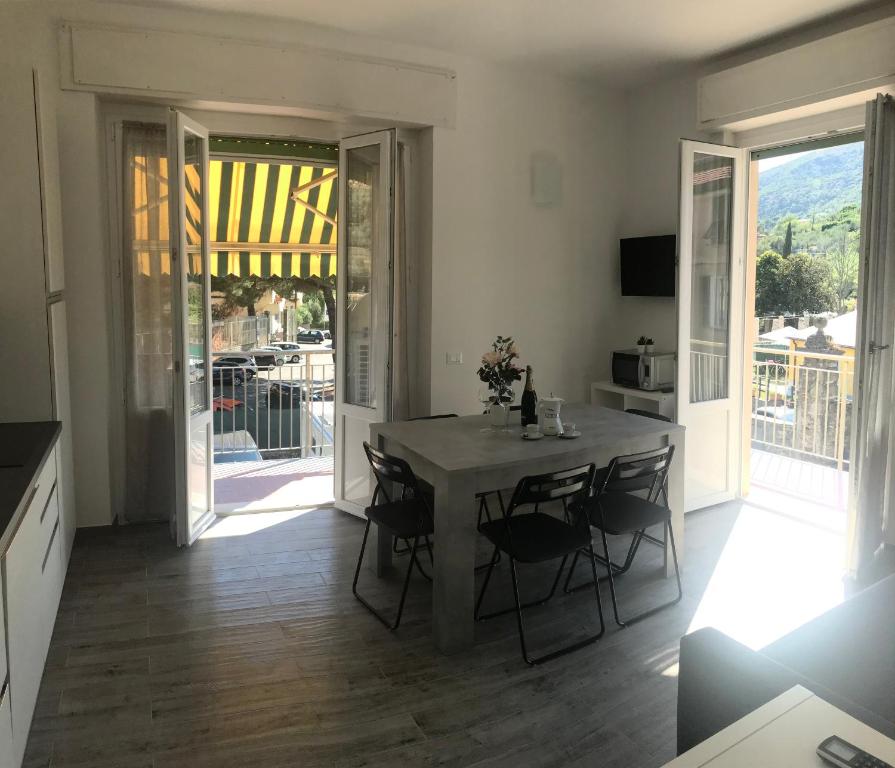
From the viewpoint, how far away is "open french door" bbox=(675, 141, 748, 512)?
4.74 meters

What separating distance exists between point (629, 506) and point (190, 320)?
2809 millimetres

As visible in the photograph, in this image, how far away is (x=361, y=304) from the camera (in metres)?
4.94

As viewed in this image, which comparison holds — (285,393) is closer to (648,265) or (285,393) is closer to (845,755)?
(648,265)

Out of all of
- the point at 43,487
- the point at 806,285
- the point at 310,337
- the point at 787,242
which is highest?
the point at 787,242

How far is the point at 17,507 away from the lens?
227 cm

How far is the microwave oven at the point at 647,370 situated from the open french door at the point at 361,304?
5.94ft

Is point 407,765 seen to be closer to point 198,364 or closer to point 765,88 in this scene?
point 198,364

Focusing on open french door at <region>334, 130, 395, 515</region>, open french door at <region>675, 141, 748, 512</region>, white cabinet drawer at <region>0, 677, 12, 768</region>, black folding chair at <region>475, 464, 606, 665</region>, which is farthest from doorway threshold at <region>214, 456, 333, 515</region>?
white cabinet drawer at <region>0, 677, 12, 768</region>

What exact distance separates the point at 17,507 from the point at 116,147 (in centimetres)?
293

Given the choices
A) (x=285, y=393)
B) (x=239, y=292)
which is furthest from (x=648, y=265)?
(x=239, y=292)

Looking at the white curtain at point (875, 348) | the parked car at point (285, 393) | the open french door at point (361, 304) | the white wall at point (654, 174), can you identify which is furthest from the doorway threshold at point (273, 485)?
the white curtain at point (875, 348)

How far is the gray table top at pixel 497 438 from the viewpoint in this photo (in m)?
3.31

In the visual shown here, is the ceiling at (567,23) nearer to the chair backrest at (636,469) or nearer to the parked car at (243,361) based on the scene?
the chair backrest at (636,469)

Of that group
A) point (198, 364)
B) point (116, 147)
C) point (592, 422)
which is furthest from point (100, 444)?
point (592, 422)
